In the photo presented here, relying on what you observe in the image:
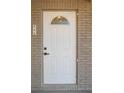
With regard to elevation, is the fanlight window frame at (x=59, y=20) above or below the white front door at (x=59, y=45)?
above

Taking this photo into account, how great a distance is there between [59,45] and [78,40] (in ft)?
1.73

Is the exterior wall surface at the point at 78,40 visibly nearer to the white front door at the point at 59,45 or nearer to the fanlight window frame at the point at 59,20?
the white front door at the point at 59,45

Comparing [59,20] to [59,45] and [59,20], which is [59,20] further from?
[59,45]

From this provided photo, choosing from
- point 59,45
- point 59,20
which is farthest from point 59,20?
point 59,45

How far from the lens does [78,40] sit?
6230 millimetres

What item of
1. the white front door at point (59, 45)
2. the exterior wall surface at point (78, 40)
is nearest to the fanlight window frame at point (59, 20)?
the white front door at point (59, 45)

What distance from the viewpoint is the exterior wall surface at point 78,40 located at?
6.17 m

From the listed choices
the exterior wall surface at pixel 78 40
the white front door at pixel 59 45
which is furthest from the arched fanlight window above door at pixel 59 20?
the exterior wall surface at pixel 78 40

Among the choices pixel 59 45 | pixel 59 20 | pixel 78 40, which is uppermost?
pixel 59 20

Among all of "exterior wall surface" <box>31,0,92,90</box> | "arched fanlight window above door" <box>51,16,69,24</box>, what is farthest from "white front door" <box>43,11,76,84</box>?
"exterior wall surface" <box>31,0,92,90</box>

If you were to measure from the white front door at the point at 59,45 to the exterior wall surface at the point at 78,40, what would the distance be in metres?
0.13

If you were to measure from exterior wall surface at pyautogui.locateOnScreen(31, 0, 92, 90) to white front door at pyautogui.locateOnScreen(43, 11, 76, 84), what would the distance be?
13 cm
